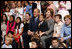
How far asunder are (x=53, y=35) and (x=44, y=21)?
411 millimetres

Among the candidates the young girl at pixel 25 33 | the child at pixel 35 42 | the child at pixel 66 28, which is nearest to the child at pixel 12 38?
the young girl at pixel 25 33

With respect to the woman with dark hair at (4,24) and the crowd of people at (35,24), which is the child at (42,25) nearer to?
the crowd of people at (35,24)

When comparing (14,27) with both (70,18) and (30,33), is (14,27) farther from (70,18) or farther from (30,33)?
(70,18)

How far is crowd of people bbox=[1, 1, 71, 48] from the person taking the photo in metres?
5.85

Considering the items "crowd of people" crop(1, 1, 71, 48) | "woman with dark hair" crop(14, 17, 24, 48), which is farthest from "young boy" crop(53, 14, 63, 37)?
"woman with dark hair" crop(14, 17, 24, 48)

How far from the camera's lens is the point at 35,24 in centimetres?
617

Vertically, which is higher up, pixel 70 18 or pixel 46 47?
pixel 70 18

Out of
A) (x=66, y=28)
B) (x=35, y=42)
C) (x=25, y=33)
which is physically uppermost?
(x=66, y=28)

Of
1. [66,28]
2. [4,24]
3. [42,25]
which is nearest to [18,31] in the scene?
[4,24]

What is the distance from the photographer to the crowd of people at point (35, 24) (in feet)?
19.2

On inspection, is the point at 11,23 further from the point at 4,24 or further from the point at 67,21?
the point at 67,21

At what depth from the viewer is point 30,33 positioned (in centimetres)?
613

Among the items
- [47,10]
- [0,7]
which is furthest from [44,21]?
[0,7]

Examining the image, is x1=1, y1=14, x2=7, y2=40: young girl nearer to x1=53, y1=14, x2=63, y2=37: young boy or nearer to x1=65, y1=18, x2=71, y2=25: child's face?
x1=53, y1=14, x2=63, y2=37: young boy
